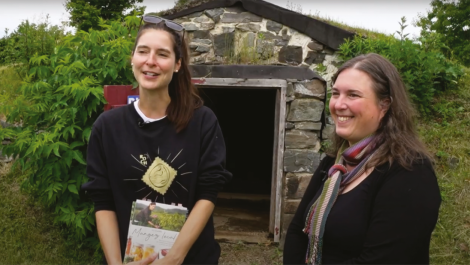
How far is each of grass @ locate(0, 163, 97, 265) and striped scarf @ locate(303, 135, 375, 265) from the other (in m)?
3.41

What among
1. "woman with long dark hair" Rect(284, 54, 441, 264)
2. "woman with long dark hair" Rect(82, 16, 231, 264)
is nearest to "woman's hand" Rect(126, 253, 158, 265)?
"woman with long dark hair" Rect(82, 16, 231, 264)

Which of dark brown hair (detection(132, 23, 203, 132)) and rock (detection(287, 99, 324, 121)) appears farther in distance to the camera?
rock (detection(287, 99, 324, 121))

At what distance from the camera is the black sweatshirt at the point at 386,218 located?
1558 mm

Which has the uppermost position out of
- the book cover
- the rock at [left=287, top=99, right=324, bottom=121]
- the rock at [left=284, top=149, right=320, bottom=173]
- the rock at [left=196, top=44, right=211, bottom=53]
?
the rock at [left=196, top=44, right=211, bottom=53]

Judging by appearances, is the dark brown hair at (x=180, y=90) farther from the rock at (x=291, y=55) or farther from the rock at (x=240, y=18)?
the rock at (x=240, y=18)

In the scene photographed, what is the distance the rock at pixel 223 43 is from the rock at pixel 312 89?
0.97 m

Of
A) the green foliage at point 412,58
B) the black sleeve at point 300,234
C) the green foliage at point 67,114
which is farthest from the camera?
the green foliage at point 412,58

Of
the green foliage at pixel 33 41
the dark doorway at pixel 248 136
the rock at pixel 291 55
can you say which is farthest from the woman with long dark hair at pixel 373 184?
the dark doorway at pixel 248 136

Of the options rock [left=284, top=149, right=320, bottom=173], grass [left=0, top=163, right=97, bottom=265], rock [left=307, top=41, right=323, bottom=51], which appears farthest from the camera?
rock [left=307, top=41, right=323, bottom=51]

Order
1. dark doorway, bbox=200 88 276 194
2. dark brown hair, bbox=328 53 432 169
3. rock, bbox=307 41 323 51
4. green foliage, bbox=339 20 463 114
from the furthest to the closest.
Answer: dark doorway, bbox=200 88 276 194 < rock, bbox=307 41 323 51 < green foliage, bbox=339 20 463 114 < dark brown hair, bbox=328 53 432 169

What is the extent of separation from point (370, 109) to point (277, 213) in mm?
3652

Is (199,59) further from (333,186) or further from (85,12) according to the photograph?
(85,12)

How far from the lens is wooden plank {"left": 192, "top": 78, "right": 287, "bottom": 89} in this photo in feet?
16.7

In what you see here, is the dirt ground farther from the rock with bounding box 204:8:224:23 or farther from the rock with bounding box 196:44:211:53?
the rock with bounding box 204:8:224:23
